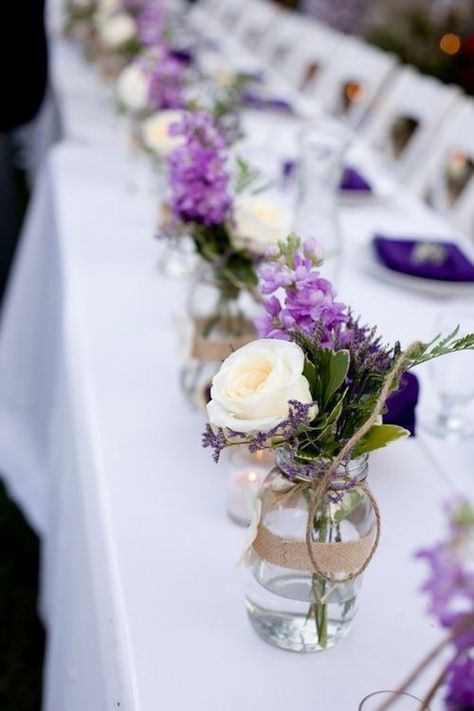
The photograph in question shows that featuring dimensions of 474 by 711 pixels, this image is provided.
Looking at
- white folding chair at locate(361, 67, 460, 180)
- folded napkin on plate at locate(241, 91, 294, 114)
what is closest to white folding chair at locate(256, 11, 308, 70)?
white folding chair at locate(361, 67, 460, 180)

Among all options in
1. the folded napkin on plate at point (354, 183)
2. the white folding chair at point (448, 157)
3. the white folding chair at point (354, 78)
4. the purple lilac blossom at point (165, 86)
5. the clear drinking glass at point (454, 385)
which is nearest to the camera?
the clear drinking glass at point (454, 385)

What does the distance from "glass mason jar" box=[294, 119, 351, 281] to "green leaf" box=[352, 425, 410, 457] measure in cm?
61

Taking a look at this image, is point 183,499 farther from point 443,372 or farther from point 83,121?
point 83,121

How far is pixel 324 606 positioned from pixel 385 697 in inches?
3.3

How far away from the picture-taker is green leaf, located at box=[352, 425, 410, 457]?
611 mm

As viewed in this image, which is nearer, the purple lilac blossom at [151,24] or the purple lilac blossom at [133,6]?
the purple lilac blossom at [151,24]

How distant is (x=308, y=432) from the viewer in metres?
0.60

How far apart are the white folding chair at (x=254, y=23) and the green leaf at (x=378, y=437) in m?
4.32

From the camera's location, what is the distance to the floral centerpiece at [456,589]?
376 millimetres

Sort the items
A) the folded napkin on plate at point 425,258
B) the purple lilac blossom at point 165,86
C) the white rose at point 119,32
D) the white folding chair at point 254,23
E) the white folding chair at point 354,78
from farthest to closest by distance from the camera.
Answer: the white folding chair at point 254,23
the white folding chair at point 354,78
the white rose at point 119,32
the purple lilac blossom at point 165,86
the folded napkin on plate at point 425,258

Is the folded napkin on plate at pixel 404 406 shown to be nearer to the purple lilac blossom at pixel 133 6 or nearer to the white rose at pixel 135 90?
the white rose at pixel 135 90

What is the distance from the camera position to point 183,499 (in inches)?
35.0

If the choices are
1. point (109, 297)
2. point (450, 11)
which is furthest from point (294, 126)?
point (450, 11)

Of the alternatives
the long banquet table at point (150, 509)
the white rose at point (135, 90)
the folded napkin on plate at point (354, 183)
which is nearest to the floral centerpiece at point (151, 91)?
the white rose at point (135, 90)
